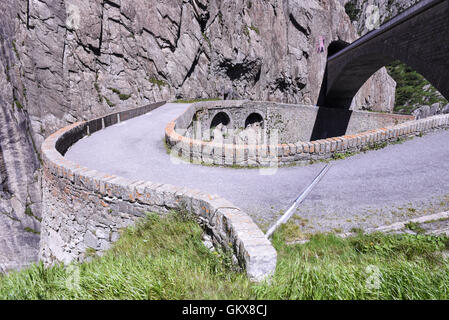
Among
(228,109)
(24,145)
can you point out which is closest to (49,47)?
(24,145)

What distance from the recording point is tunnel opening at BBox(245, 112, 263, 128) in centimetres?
2470

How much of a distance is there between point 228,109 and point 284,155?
15273 millimetres

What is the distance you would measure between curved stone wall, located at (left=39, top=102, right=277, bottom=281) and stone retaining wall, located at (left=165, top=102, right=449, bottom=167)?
2514mm

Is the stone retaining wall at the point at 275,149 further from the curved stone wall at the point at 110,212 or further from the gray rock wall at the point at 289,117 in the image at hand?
the gray rock wall at the point at 289,117

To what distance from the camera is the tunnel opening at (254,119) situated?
24702mm

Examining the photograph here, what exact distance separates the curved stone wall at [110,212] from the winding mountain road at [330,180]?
100cm

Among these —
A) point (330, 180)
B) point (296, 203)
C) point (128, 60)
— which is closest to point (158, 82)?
point (128, 60)

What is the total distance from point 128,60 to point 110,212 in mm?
27319

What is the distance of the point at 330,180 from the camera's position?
19.4 ft

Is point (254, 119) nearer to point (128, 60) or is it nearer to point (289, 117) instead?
point (289, 117)

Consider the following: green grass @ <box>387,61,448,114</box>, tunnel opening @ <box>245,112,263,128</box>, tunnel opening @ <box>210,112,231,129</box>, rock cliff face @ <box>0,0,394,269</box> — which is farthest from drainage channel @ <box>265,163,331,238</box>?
green grass @ <box>387,61,448,114</box>

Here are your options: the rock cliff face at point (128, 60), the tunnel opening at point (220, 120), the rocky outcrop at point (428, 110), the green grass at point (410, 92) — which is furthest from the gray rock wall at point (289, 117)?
the green grass at point (410, 92)

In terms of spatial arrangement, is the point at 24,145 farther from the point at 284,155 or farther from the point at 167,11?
the point at 284,155

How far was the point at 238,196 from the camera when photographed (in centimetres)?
529
